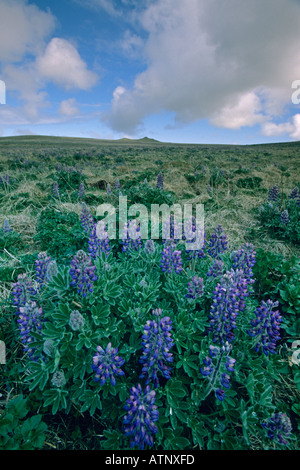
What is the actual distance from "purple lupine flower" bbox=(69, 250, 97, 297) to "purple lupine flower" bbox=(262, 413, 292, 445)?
1603 millimetres

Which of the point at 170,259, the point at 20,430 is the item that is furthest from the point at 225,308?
the point at 20,430

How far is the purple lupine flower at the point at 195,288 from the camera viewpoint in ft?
7.15

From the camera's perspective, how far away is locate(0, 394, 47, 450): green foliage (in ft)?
5.38

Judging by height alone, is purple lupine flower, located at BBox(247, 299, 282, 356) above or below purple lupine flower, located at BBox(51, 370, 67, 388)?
above

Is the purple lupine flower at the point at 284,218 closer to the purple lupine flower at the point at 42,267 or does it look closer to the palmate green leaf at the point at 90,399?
the purple lupine flower at the point at 42,267

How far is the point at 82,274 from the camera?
2.05 meters

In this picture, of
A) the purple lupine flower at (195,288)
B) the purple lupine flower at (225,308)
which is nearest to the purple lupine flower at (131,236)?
the purple lupine flower at (195,288)

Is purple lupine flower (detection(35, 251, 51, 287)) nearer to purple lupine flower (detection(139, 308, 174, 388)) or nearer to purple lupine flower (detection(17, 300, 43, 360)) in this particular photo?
purple lupine flower (detection(17, 300, 43, 360))

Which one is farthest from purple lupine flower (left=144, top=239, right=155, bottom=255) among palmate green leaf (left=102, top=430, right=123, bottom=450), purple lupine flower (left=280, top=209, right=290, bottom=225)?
purple lupine flower (left=280, top=209, right=290, bottom=225)

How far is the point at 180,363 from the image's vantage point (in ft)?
6.52

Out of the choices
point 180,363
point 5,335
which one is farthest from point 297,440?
point 5,335

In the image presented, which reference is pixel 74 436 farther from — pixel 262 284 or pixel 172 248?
pixel 262 284
